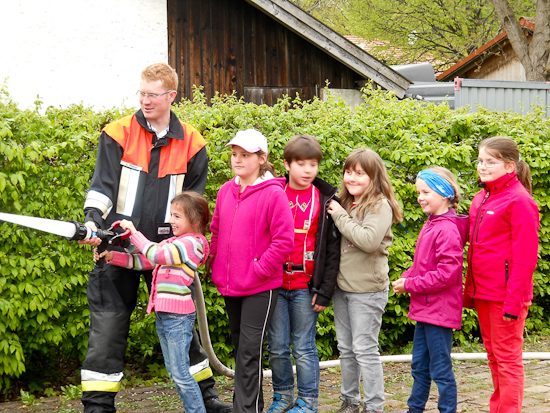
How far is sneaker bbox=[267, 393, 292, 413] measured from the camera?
4574mm

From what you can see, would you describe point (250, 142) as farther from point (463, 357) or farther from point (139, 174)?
point (463, 357)

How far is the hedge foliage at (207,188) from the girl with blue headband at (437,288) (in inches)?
66.3

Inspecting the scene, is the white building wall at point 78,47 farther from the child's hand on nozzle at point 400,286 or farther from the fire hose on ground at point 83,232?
the child's hand on nozzle at point 400,286

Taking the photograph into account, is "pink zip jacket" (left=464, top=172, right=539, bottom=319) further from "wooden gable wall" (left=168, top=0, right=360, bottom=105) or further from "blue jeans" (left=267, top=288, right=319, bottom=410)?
"wooden gable wall" (left=168, top=0, right=360, bottom=105)

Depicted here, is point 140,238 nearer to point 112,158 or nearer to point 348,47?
point 112,158

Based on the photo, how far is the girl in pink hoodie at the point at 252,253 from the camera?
4.14m

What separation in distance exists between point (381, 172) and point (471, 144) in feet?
8.55

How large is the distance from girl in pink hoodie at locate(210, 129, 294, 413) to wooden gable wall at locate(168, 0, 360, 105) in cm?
723

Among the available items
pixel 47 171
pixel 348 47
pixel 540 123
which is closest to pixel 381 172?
pixel 47 171

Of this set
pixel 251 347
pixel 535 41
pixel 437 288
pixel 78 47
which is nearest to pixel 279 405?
pixel 251 347

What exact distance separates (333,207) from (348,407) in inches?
54.0

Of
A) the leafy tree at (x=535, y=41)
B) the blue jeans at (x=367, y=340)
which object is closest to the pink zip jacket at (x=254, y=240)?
the blue jeans at (x=367, y=340)

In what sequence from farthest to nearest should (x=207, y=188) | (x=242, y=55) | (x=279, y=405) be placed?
(x=242, y=55) < (x=207, y=188) < (x=279, y=405)

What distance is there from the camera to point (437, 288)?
4254mm
